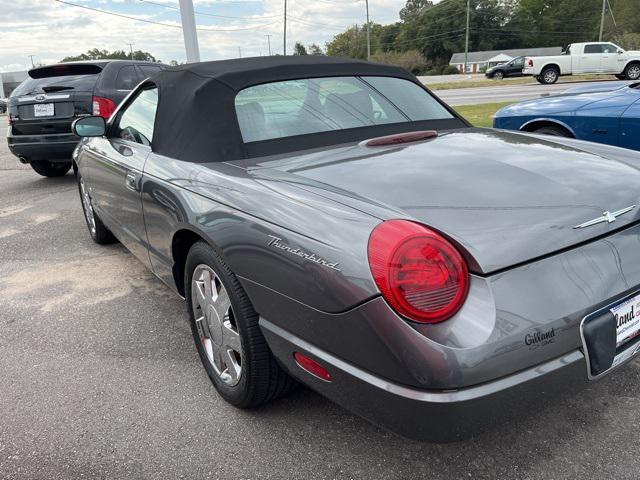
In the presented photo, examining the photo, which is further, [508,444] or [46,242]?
[46,242]

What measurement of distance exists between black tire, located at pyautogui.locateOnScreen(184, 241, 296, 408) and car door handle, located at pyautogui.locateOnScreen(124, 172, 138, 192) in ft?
2.81

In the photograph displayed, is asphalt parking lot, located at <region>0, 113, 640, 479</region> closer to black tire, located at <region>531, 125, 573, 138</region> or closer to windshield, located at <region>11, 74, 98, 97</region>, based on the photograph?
black tire, located at <region>531, 125, 573, 138</region>

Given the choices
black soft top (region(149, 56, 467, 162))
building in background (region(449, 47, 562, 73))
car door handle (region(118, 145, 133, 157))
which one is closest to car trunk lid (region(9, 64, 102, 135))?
car door handle (region(118, 145, 133, 157))

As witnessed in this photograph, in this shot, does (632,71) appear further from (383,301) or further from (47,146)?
(383,301)

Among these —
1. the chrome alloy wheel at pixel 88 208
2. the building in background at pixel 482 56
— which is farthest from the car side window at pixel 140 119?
the building in background at pixel 482 56

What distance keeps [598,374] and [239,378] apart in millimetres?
1390

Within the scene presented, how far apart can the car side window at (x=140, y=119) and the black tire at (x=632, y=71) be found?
88.5 feet

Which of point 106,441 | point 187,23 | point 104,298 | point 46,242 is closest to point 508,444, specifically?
point 106,441

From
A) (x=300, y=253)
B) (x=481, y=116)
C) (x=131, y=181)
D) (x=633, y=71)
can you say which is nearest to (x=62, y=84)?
(x=131, y=181)

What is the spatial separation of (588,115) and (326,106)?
3.35m

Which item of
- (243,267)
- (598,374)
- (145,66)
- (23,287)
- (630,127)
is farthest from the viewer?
(145,66)

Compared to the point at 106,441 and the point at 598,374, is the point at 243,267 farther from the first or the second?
the point at 598,374

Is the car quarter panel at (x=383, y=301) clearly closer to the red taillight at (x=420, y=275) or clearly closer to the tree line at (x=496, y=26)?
the red taillight at (x=420, y=275)

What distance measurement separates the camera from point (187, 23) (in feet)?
31.2
